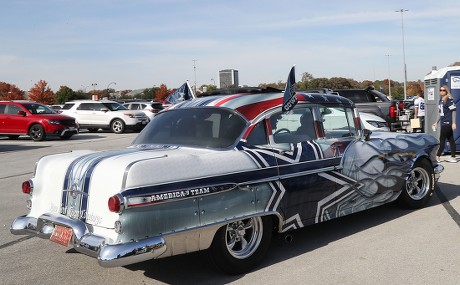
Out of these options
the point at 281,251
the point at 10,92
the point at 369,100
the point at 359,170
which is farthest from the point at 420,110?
the point at 10,92

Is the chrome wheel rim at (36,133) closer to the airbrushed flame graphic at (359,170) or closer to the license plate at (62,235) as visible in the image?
the airbrushed flame graphic at (359,170)

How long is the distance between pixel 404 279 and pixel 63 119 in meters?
17.7

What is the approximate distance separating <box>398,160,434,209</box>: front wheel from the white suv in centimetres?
1815

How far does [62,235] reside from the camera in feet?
13.3

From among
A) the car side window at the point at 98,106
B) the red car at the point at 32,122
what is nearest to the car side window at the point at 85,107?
the car side window at the point at 98,106

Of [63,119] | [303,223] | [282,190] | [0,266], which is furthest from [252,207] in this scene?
[63,119]

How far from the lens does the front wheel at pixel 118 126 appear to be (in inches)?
915

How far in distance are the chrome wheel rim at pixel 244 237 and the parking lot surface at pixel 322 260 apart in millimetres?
212

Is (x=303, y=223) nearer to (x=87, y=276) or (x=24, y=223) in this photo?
(x=87, y=276)

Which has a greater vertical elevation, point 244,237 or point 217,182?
point 217,182

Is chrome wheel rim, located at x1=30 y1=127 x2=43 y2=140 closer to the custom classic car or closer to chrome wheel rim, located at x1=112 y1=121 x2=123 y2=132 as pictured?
chrome wheel rim, located at x1=112 y1=121 x2=123 y2=132

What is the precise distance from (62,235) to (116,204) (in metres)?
0.82

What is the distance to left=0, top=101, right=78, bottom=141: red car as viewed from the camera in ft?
63.4

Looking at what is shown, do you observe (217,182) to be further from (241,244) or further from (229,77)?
(229,77)
